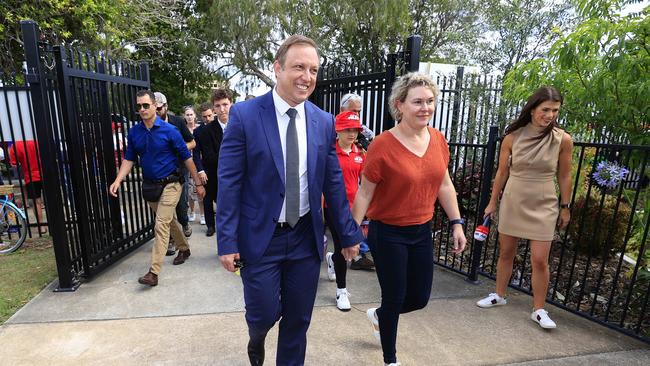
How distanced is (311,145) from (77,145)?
2.92 meters

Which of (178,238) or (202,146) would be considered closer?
(178,238)

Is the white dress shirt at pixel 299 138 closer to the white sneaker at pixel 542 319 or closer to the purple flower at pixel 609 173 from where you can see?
the white sneaker at pixel 542 319

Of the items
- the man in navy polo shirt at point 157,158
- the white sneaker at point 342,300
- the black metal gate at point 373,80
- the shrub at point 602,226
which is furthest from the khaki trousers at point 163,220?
the shrub at point 602,226

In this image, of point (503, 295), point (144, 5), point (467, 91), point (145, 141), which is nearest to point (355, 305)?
point (503, 295)

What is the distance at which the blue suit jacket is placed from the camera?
1990mm

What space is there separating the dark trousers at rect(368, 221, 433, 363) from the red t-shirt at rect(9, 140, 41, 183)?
5190 millimetres

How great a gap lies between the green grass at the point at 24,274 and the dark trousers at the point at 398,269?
3.24 metres

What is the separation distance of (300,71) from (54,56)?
9.60 ft

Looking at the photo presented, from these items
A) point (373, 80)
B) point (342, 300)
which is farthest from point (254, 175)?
point (373, 80)

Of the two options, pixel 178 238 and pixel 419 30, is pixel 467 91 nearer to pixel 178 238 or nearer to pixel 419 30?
pixel 178 238

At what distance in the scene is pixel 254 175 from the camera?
6.66 feet

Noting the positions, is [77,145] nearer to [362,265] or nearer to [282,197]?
[282,197]

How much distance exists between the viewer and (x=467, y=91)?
6.96 meters

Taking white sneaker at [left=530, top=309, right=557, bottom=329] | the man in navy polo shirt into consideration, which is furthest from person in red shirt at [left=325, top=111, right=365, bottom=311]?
the man in navy polo shirt
